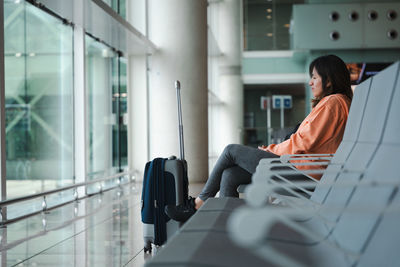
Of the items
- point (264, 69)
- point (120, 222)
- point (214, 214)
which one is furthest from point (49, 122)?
point (264, 69)

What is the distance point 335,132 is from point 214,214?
148 centimetres

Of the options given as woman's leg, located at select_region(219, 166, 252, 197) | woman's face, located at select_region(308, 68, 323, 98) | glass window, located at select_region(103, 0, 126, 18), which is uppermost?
glass window, located at select_region(103, 0, 126, 18)

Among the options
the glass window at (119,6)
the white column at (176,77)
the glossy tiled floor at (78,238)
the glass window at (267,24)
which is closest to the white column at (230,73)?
the glass window at (267,24)

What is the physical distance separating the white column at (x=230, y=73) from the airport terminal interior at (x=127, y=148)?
35.8 ft

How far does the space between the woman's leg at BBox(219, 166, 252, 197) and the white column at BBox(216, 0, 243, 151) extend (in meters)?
16.7

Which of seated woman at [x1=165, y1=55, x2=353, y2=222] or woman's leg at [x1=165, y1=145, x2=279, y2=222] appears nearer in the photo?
seated woman at [x1=165, y1=55, x2=353, y2=222]

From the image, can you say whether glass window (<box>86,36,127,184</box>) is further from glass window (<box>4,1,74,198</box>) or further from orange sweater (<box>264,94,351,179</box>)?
orange sweater (<box>264,94,351,179</box>)

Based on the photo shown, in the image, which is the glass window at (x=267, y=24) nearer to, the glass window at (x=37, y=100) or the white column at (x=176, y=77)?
the white column at (x=176, y=77)

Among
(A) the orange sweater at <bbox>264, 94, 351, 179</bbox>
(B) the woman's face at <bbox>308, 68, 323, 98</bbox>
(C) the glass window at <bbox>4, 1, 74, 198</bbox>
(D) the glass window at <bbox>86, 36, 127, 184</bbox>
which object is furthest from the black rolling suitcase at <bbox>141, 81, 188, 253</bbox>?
(D) the glass window at <bbox>86, 36, 127, 184</bbox>

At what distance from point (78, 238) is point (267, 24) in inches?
760

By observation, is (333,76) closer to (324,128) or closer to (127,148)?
(324,128)

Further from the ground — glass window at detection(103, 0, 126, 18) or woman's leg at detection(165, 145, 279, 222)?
glass window at detection(103, 0, 126, 18)

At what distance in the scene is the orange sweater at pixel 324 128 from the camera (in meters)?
3.20

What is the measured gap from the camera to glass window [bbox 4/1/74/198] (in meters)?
6.50
